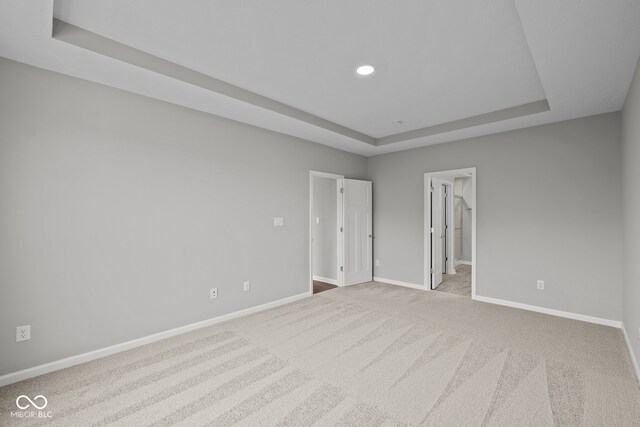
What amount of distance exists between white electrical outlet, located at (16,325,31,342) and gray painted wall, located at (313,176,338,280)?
400 cm

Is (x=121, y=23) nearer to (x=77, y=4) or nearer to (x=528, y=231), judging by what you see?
(x=77, y=4)

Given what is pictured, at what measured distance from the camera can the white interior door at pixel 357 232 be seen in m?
5.16

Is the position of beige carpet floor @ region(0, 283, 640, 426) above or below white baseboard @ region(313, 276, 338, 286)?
below

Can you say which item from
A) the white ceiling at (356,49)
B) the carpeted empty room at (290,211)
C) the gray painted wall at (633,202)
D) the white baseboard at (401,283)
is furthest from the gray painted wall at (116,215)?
the gray painted wall at (633,202)

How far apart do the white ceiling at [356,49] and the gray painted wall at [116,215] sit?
282 mm

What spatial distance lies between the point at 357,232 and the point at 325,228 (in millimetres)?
644

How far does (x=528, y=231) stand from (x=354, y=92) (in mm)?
2950

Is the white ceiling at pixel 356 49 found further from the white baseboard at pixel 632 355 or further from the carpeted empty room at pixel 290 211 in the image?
the white baseboard at pixel 632 355

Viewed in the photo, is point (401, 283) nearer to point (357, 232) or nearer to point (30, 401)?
point (357, 232)

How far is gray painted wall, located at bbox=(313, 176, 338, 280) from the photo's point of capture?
17.9ft

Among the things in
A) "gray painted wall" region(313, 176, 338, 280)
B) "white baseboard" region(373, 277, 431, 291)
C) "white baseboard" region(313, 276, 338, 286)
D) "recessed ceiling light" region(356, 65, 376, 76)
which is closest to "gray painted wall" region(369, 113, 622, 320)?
"white baseboard" region(373, 277, 431, 291)

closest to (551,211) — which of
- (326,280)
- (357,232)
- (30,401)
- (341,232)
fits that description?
(357,232)

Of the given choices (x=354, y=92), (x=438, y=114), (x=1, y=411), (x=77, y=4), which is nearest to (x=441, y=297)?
(x=438, y=114)

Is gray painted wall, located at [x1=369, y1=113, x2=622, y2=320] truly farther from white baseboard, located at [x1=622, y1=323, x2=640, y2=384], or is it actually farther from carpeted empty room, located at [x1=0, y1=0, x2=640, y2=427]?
white baseboard, located at [x1=622, y1=323, x2=640, y2=384]
